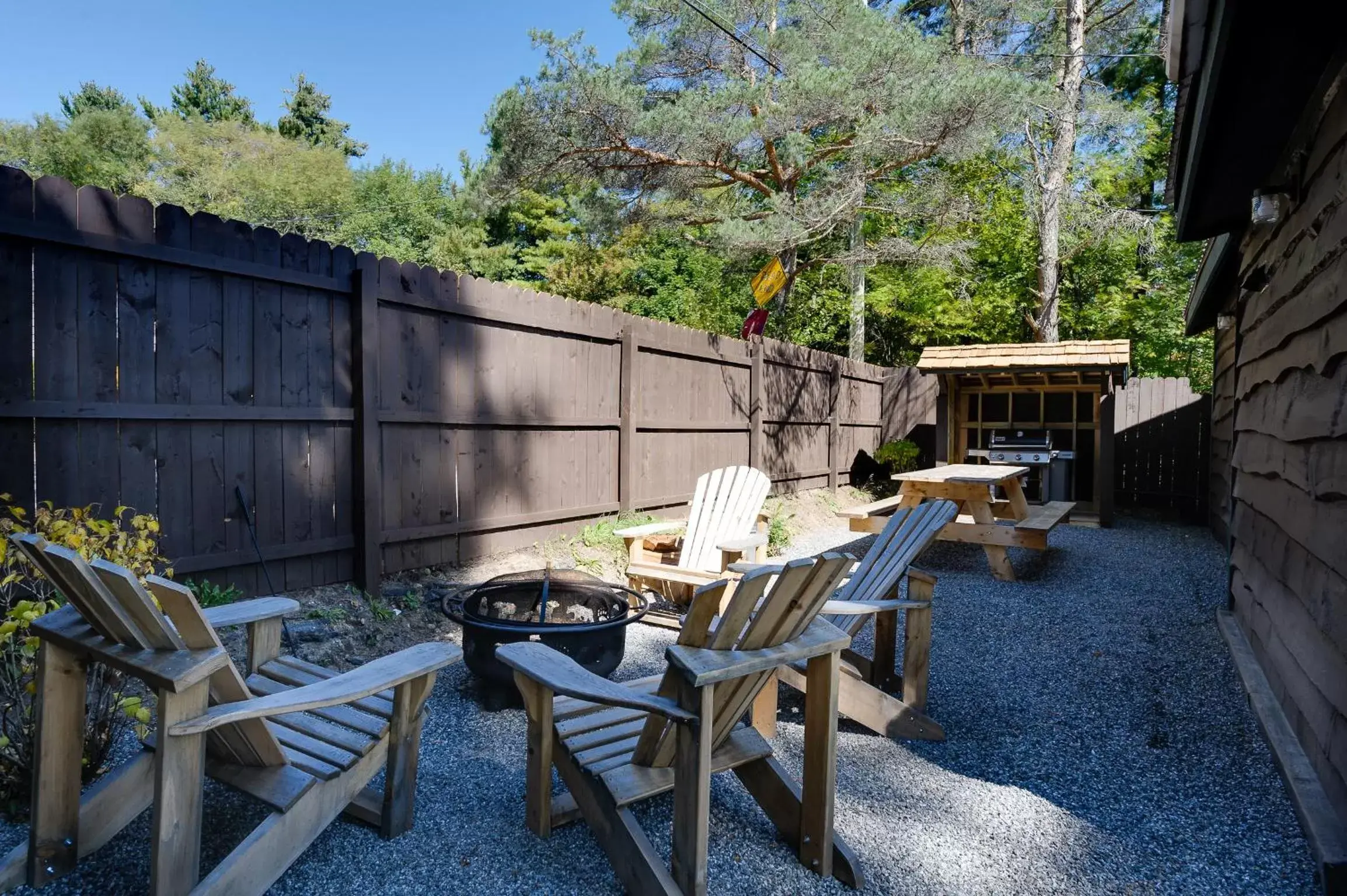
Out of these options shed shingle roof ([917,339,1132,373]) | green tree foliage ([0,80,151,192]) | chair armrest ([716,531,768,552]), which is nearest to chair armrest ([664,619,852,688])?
chair armrest ([716,531,768,552])

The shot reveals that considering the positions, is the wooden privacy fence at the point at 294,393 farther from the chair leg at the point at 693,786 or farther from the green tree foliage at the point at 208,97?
the green tree foliage at the point at 208,97

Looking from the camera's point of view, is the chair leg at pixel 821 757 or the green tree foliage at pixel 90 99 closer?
the chair leg at pixel 821 757

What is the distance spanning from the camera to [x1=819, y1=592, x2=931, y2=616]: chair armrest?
8.23 feet

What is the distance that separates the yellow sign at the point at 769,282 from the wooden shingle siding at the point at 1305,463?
564cm

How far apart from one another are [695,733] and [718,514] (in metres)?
2.98

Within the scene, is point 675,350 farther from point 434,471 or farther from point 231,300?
point 231,300

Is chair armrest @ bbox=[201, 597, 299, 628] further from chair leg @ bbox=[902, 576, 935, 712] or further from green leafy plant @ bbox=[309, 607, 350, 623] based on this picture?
chair leg @ bbox=[902, 576, 935, 712]

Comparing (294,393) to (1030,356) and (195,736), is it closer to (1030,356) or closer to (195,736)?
(195,736)

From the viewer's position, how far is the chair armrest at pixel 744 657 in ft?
4.90

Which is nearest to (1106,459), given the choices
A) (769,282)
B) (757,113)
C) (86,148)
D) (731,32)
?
(769,282)

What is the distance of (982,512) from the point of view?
5.48m

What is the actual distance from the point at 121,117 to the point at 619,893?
1007 inches

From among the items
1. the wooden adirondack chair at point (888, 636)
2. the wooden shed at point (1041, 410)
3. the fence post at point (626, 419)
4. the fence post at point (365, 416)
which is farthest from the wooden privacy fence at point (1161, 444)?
the fence post at point (365, 416)

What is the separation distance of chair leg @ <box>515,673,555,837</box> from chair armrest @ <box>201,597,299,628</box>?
0.73 metres
